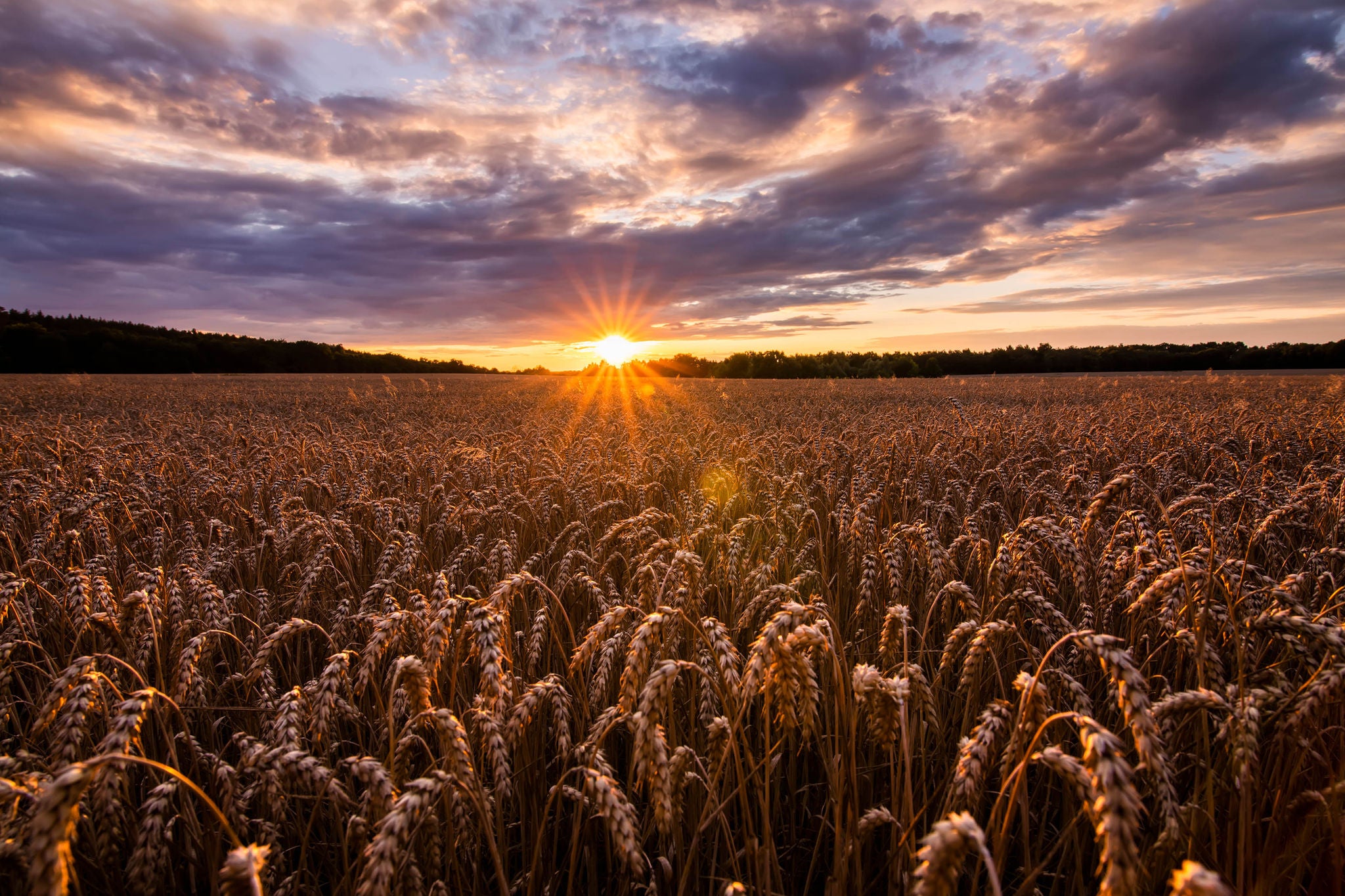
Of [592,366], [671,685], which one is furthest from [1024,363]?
[671,685]

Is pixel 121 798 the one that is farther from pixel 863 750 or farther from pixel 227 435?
pixel 227 435

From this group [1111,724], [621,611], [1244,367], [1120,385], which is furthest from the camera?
[1244,367]

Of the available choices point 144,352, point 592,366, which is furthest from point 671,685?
point 144,352

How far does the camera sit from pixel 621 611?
179 cm

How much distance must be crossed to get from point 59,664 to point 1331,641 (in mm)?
5052

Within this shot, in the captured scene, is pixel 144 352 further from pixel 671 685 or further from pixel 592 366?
pixel 671 685

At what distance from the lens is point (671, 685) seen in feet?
4.71

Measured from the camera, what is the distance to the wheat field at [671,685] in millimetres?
1439

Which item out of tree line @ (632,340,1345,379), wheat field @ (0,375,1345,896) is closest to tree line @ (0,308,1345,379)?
tree line @ (632,340,1345,379)

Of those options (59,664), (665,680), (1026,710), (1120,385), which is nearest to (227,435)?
A: (59,664)

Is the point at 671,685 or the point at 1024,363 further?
the point at 1024,363

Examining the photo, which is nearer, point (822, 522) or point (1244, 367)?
point (822, 522)

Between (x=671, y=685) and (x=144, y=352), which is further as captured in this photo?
(x=144, y=352)

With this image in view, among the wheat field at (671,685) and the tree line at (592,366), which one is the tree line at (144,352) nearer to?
the tree line at (592,366)
